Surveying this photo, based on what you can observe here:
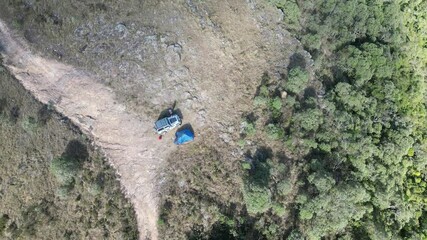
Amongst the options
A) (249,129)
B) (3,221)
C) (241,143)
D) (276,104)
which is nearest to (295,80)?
(276,104)

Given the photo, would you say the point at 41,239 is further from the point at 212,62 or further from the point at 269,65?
the point at 269,65

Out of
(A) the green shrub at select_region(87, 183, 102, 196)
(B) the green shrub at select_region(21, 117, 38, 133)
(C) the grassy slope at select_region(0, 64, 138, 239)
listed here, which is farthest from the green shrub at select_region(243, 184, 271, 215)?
(B) the green shrub at select_region(21, 117, 38, 133)

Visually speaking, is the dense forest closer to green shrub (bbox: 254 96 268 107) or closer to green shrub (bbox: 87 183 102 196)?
green shrub (bbox: 254 96 268 107)

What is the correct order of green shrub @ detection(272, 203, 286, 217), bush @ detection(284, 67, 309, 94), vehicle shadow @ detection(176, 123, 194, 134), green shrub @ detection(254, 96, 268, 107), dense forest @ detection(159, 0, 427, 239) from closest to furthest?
dense forest @ detection(159, 0, 427, 239) < green shrub @ detection(272, 203, 286, 217) < vehicle shadow @ detection(176, 123, 194, 134) < green shrub @ detection(254, 96, 268, 107) < bush @ detection(284, 67, 309, 94)

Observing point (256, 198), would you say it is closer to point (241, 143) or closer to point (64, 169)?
point (241, 143)

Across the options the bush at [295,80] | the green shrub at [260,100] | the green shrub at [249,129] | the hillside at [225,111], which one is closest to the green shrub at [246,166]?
the hillside at [225,111]
